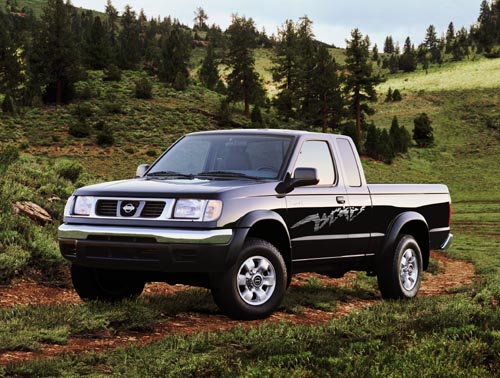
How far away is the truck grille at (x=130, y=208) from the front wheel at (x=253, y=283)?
88cm

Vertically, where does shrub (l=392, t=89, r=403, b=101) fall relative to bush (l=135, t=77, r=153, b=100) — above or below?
below

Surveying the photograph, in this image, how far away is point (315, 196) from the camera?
766 cm

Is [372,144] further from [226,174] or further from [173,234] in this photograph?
[173,234]

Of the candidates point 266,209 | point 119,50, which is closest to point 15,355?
point 266,209

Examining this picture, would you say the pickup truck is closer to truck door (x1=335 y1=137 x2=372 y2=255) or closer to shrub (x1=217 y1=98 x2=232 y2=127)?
truck door (x1=335 y1=137 x2=372 y2=255)

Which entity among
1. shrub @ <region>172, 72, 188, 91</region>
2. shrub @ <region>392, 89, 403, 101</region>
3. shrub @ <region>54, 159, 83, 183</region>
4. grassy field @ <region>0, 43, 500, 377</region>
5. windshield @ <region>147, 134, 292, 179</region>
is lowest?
grassy field @ <region>0, 43, 500, 377</region>

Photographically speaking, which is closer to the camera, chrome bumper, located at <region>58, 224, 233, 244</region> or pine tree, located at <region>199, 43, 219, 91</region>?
chrome bumper, located at <region>58, 224, 233, 244</region>

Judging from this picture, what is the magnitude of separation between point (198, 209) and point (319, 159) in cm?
216

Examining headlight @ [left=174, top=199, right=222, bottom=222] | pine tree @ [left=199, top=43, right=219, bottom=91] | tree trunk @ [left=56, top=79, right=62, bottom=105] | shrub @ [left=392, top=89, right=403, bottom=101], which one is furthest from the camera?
shrub @ [left=392, top=89, right=403, bottom=101]

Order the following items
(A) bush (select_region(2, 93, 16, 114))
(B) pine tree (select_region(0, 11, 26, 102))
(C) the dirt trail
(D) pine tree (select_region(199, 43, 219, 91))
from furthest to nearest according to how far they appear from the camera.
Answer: (D) pine tree (select_region(199, 43, 219, 91)), (B) pine tree (select_region(0, 11, 26, 102)), (A) bush (select_region(2, 93, 16, 114)), (C) the dirt trail

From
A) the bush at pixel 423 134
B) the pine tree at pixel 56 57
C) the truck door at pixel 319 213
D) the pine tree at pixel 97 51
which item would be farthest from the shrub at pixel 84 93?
the truck door at pixel 319 213

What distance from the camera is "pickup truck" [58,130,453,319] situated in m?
6.41

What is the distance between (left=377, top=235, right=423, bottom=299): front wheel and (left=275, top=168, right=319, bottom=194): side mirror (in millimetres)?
2134

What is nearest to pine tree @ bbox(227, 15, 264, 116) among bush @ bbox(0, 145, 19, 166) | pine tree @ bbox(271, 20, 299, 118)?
pine tree @ bbox(271, 20, 299, 118)
